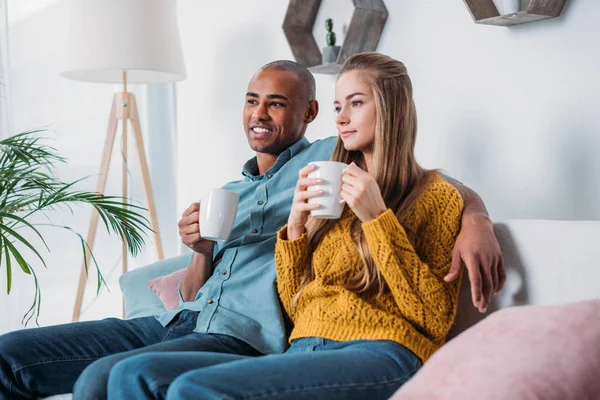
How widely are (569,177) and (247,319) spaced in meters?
0.82

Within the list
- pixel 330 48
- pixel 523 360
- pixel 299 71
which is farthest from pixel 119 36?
pixel 523 360

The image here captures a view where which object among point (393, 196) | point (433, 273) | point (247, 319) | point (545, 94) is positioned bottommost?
point (247, 319)

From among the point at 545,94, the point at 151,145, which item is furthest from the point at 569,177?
the point at 151,145

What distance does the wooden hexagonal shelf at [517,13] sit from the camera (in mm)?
1722

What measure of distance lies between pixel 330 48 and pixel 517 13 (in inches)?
27.4

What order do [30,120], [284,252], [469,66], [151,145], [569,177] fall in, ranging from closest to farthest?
[284,252]
[569,177]
[469,66]
[30,120]
[151,145]

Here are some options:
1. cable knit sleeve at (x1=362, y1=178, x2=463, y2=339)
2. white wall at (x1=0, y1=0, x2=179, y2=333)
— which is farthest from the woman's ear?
white wall at (x1=0, y1=0, x2=179, y2=333)

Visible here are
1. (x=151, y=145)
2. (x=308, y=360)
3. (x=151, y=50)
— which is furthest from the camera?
(x=151, y=145)

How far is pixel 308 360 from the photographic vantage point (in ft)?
4.22

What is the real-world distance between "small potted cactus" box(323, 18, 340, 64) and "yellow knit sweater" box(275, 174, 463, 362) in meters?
0.80

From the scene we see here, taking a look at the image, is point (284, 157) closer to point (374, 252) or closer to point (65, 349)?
point (374, 252)

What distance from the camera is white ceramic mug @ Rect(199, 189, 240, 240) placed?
1.63 meters

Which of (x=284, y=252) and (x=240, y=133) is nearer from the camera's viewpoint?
(x=284, y=252)

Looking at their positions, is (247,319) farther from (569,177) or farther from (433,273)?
(569,177)
